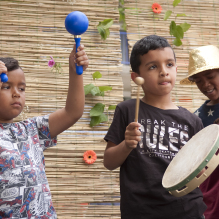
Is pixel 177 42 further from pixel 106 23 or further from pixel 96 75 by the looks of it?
pixel 96 75

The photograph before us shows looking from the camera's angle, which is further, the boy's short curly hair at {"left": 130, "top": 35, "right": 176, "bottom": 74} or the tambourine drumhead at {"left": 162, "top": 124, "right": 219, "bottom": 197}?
the boy's short curly hair at {"left": 130, "top": 35, "right": 176, "bottom": 74}

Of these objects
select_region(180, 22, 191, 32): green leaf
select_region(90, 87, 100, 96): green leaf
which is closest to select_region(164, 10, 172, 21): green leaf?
select_region(180, 22, 191, 32): green leaf

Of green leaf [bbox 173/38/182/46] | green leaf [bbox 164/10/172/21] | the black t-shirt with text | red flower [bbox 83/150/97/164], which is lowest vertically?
red flower [bbox 83/150/97/164]

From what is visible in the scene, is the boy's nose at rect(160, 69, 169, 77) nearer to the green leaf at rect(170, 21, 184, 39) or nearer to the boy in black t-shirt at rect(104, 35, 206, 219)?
the boy in black t-shirt at rect(104, 35, 206, 219)

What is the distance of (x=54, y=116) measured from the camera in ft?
4.58

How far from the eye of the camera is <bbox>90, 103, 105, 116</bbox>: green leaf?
6.77 feet

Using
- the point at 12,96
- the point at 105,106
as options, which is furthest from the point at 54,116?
the point at 105,106

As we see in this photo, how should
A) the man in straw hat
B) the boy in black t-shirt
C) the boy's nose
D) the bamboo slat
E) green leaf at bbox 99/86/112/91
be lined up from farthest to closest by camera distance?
1. green leaf at bbox 99/86/112/91
2. the bamboo slat
3. the man in straw hat
4. the boy's nose
5. the boy in black t-shirt

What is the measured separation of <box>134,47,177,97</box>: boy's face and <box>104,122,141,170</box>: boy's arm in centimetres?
30

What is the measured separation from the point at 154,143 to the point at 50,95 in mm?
980

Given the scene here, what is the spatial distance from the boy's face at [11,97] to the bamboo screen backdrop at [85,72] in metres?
0.70

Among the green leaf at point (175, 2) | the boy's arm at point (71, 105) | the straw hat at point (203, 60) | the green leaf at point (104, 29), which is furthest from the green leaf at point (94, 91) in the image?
the green leaf at point (175, 2)

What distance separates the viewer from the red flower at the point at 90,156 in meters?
2.02

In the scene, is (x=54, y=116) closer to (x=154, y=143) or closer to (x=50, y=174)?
(x=154, y=143)
